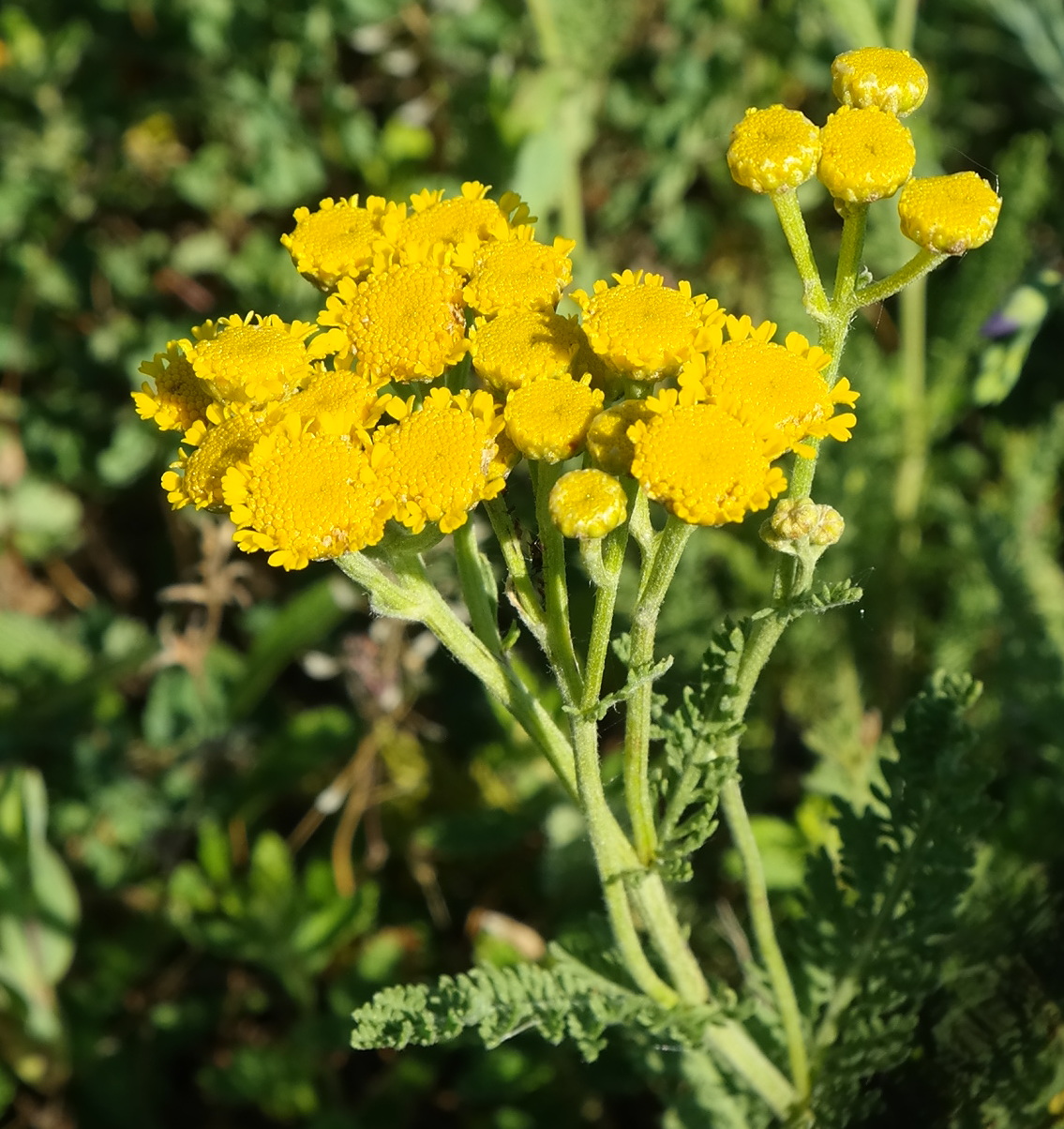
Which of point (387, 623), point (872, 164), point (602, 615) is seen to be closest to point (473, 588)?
point (602, 615)

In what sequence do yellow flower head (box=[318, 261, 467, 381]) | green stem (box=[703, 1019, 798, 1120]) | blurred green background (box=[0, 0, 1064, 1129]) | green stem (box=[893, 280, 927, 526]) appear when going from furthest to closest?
green stem (box=[893, 280, 927, 526])
blurred green background (box=[0, 0, 1064, 1129])
green stem (box=[703, 1019, 798, 1120])
yellow flower head (box=[318, 261, 467, 381])

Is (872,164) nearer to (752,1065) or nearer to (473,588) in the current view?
(473,588)

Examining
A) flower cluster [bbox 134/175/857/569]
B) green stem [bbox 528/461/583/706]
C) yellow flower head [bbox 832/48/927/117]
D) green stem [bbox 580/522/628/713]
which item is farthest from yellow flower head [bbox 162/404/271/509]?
yellow flower head [bbox 832/48/927/117]

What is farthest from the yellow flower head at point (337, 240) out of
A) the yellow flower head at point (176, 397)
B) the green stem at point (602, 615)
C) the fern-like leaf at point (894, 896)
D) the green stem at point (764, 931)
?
the fern-like leaf at point (894, 896)

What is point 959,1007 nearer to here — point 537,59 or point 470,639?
point 470,639

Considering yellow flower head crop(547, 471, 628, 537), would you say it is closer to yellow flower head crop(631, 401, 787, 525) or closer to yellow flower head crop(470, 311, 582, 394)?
yellow flower head crop(631, 401, 787, 525)

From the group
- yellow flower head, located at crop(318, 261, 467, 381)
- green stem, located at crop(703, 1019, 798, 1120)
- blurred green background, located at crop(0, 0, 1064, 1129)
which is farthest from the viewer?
blurred green background, located at crop(0, 0, 1064, 1129)
